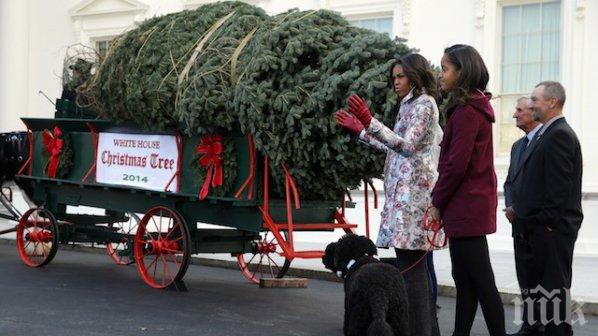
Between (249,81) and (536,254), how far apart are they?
279 centimetres

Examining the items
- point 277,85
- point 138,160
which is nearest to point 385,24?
point 138,160

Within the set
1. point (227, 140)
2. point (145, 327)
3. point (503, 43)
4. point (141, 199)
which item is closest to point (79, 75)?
point (141, 199)

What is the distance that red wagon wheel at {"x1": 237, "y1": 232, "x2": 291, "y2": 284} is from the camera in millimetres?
9367

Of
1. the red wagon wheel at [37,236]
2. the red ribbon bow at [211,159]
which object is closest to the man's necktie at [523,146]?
the red ribbon bow at [211,159]

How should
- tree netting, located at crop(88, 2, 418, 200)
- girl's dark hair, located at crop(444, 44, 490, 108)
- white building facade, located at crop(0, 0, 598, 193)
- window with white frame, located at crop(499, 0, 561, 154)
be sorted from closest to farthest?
1. girl's dark hair, located at crop(444, 44, 490, 108)
2. tree netting, located at crop(88, 2, 418, 200)
3. white building facade, located at crop(0, 0, 598, 193)
4. window with white frame, located at crop(499, 0, 561, 154)

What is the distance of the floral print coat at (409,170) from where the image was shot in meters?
5.53

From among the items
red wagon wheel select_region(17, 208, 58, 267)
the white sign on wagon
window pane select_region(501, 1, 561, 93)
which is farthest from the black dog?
window pane select_region(501, 1, 561, 93)

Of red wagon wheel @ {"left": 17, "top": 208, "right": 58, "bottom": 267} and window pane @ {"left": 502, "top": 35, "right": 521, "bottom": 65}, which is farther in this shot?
window pane @ {"left": 502, "top": 35, "right": 521, "bottom": 65}

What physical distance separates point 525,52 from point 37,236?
25.9 feet

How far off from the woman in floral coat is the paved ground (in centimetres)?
150

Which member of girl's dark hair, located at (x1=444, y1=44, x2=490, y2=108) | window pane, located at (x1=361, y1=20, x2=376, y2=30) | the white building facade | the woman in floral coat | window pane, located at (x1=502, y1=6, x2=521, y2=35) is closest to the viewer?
girl's dark hair, located at (x1=444, y1=44, x2=490, y2=108)

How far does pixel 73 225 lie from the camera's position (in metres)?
10.1

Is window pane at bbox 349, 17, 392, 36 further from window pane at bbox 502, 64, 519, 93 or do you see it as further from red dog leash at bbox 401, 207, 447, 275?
red dog leash at bbox 401, 207, 447, 275

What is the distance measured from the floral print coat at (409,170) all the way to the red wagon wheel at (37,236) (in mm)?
5426
